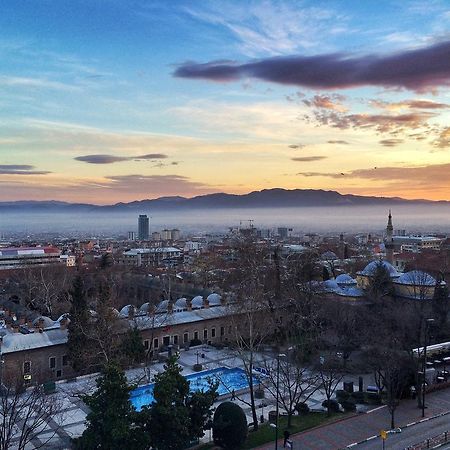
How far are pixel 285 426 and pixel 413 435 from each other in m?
5.29

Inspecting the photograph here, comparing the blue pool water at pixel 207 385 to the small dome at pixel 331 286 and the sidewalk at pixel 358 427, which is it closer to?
the sidewalk at pixel 358 427

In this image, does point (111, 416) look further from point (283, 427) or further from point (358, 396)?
point (358, 396)

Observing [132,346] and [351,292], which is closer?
[132,346]

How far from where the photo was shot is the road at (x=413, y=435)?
63.6 ft

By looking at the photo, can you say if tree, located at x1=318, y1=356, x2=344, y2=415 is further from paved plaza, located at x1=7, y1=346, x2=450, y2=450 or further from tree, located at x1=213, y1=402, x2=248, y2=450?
tree, located at x1=213, y1=402, x2=248, y2=450

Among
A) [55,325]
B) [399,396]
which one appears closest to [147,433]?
[399,396]

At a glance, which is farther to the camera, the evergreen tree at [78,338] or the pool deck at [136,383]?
the evergreen tree at [78,338]

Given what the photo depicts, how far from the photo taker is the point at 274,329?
34.1 metres

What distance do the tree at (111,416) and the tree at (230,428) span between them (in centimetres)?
367

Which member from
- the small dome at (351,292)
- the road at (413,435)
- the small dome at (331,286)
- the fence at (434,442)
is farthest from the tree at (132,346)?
the small dome at (351,292)

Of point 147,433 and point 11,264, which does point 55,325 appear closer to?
point 147,433

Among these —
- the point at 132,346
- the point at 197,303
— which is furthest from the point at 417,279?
the point at 132,346

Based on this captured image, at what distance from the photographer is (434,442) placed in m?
19.2

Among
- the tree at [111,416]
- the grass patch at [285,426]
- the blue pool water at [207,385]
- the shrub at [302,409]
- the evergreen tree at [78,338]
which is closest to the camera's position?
the tree at [111,416]
